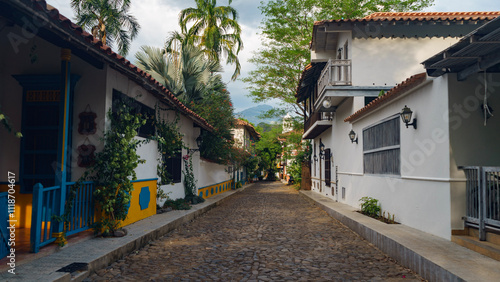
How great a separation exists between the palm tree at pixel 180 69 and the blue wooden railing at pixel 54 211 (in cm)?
1073

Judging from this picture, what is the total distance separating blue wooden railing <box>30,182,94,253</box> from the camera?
Answer: 4926 millimetres

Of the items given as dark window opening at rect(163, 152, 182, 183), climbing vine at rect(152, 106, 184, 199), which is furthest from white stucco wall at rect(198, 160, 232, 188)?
climbing vine at rect(152, 106, 184, 199)

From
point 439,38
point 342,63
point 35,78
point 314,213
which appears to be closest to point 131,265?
point 35,78

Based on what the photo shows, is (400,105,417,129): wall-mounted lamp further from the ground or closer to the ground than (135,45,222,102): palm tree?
closer to the ground

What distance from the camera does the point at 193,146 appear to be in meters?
14.7

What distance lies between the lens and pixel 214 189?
19125 millimetres

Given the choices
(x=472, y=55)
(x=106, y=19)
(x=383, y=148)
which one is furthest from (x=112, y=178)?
(x=106, y=19)

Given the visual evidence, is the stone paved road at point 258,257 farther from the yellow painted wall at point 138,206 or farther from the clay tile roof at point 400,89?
the clay tile roof at point 400,89

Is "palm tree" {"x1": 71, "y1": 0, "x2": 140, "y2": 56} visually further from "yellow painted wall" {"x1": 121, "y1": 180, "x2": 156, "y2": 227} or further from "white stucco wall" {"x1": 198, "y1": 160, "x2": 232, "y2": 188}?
"yellow painted wall" {"x1": 121, "y1": 180, "x2": 156, "y2": 227}

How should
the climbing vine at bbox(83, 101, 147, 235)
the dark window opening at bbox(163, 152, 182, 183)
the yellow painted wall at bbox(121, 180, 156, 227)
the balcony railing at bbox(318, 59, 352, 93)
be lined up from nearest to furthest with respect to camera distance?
the climbing vine at bbox(83, 101, 147, 235) → the yellow painted wall at bbox(121, 180, 156, 227) → the dark window opening at bbox(163, 152, 182, 183) → the balcony railing at bbox(318, 59, 352, 93)

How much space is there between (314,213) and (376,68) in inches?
232

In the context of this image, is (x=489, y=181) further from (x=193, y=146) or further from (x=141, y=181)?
(x=193, y=146)

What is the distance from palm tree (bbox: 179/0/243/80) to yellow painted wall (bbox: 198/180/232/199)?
8334 mm

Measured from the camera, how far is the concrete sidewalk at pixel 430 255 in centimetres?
414
